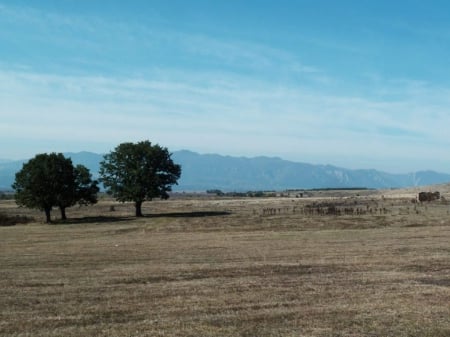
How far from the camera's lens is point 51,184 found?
238ft

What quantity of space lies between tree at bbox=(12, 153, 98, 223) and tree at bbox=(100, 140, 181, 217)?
3.09 meters

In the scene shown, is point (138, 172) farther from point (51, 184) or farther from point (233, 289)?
point (233, 289)

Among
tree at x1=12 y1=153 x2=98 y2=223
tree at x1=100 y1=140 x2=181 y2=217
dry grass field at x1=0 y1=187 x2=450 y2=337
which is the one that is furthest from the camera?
tree at x1=100 y1=140 x2=181 y2=217

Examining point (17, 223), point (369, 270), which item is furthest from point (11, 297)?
point (17, 223)

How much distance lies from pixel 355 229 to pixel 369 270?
2319 centimetres

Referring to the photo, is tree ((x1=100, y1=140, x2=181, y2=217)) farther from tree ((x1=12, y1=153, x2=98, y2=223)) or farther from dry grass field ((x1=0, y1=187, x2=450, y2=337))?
dry grass field ((x1=0, y1=187, x2=450, y2=337))

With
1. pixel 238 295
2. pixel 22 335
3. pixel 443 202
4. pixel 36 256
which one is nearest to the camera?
pixel 22 335

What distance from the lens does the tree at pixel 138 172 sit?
250 feet

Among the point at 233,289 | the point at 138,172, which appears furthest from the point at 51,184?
the point at 233,289

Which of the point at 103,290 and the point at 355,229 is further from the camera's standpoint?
the point at 355,229

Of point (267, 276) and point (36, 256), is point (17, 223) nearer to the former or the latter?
point (36, 256)

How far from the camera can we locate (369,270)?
2106 centimetres

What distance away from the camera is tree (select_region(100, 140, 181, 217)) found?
250ft

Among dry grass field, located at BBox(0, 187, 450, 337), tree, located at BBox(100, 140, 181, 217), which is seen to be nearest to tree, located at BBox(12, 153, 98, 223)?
tree, located at BBox(100, 140, 181, 217)
